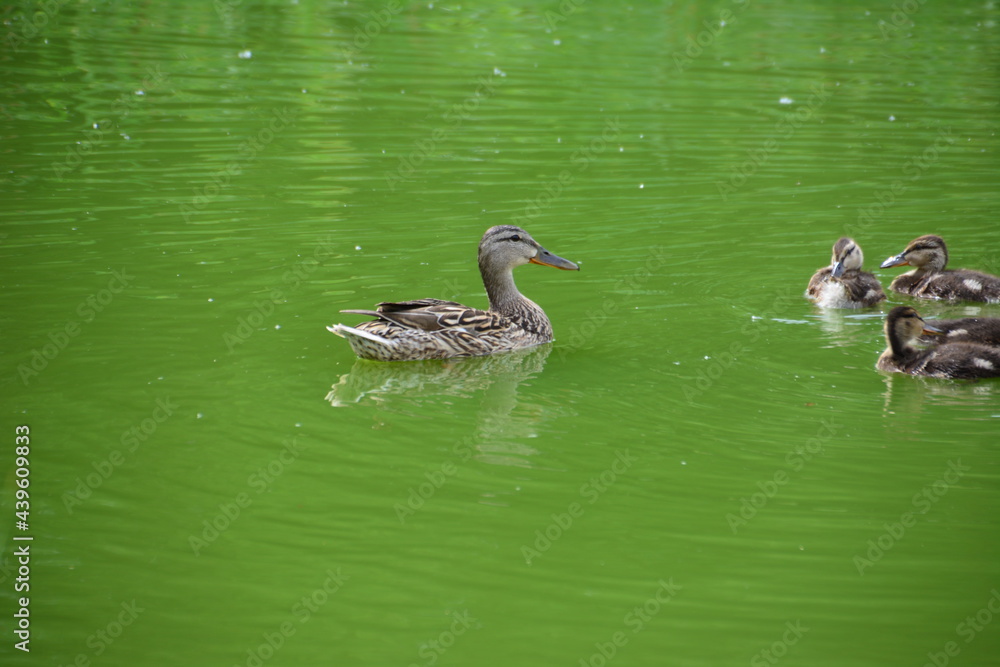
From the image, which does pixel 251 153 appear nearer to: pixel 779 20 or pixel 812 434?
pixel 812 434

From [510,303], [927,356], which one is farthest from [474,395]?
[927,356]

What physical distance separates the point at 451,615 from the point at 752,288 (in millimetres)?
5867

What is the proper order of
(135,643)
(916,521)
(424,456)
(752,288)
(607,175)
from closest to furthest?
1. (135,643)
2. (916,521)
3. (424,456)
4. (752,288)
5. (607,175)

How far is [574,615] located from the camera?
5.54 metres

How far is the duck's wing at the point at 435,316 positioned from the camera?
8883mm

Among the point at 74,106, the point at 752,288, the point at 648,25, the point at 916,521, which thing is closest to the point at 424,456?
the point at 916,521

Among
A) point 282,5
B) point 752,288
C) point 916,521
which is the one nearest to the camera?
point 916,521

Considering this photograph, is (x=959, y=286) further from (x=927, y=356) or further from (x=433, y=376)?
(x=433, y=376)

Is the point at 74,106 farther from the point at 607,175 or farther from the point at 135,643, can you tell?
the point at 135,643

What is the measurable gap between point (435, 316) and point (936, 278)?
14.9 ft

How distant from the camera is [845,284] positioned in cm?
1009

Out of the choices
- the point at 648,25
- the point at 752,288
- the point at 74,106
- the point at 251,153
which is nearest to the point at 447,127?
the point at 251,153

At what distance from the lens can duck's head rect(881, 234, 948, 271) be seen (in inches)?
424

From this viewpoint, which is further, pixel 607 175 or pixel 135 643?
pixel 607 175
